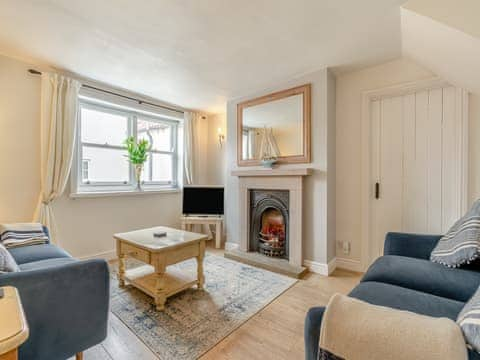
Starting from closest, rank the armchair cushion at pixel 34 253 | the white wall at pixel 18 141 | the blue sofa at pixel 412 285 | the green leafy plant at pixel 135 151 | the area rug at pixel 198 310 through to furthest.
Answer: the blue sofa at pixel 412 285 → the area rug at pixel 198 310 → the armchair cushion at pixel 34 253 → the white wall at pixel 18 141 → the green leafy plant at pixel 135 151

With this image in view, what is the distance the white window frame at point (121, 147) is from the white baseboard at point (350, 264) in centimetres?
280

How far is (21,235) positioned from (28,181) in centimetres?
73

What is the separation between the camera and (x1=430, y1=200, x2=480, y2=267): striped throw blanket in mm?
1351

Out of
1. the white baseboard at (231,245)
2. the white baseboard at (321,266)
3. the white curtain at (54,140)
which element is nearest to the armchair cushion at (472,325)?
the white baseboard at (321,266)

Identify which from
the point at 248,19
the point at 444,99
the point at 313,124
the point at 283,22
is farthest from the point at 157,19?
the point at 444,99

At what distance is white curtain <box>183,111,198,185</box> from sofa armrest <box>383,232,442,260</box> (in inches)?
126

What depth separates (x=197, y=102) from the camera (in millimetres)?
3875

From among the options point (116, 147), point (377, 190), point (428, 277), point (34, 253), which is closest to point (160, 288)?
point (34, 253)

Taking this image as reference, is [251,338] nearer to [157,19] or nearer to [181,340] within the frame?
[181,340]

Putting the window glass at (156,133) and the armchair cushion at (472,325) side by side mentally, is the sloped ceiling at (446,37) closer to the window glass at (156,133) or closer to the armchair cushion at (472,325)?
the armchair cushion at (472,325)

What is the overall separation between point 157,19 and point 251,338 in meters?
2.54

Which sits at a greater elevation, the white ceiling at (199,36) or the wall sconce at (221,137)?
the white ceiling at (199,36)

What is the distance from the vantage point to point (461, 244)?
55.6 inches

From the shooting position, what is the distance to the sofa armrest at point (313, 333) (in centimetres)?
80
